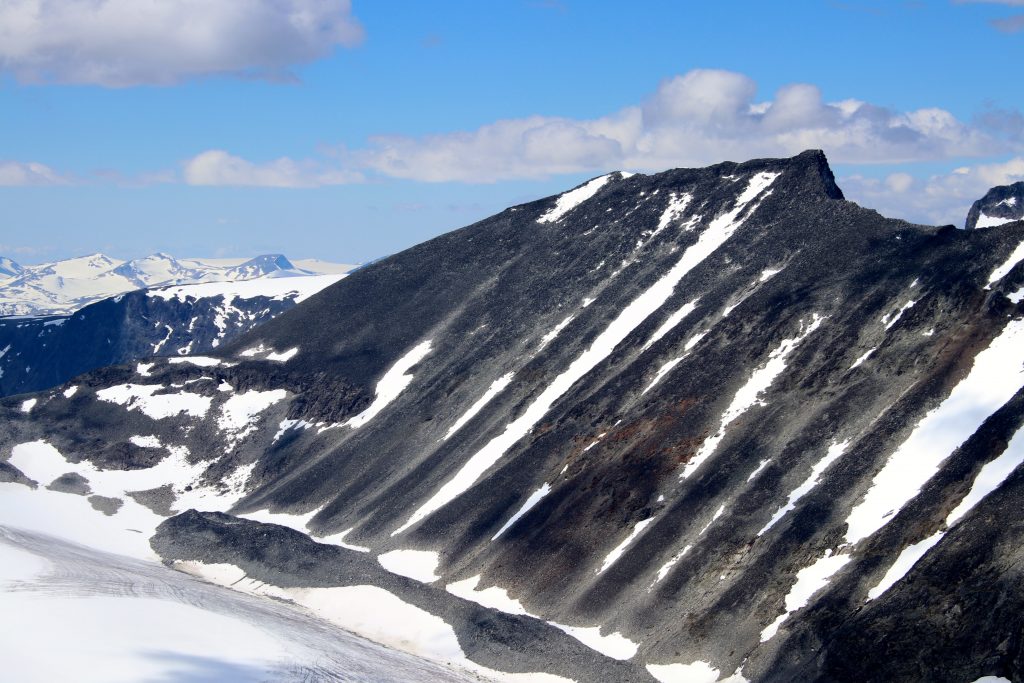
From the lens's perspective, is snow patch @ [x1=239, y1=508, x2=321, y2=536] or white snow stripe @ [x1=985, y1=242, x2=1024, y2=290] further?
snow patch @ [x1=239, y1=508, x2=321, y2=536]

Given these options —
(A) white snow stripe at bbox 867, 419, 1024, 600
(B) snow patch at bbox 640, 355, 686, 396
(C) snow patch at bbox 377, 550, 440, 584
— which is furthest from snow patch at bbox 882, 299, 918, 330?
(C) snow patch at bbox 377, 550, 440, 584

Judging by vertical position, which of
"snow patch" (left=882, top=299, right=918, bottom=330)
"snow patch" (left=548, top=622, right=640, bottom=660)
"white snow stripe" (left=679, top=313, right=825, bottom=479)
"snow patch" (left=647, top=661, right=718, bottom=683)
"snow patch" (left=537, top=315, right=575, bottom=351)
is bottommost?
"snow patch" (left=647, top=661, right=718, bottom=683)

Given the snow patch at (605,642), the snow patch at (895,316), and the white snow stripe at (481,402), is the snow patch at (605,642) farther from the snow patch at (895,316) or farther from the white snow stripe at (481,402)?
the white snow stripe at (481,402)

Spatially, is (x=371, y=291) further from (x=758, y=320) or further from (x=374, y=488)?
(x=758, y=320)

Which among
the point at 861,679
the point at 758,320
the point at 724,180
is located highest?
the point at 724,180

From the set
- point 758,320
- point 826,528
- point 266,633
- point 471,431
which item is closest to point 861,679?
point 826,528

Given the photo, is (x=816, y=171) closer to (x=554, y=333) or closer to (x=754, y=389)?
(x=554, y=333)

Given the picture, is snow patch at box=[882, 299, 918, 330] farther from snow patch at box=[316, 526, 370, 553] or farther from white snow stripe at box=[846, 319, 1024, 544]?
snow patch at box=[316, 526, 370, 553]

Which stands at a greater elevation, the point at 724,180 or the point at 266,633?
the point at 724,180
